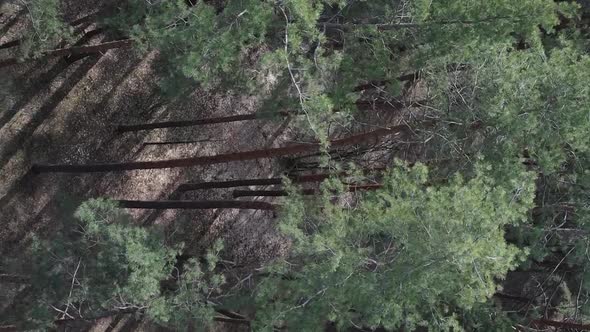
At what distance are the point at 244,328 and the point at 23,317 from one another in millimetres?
5701

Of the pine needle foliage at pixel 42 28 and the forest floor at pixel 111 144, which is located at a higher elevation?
the pine needle foliage at pixel 42 28

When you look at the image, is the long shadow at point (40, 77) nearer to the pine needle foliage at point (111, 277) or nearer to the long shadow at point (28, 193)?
the long shadow at point (28, 193)

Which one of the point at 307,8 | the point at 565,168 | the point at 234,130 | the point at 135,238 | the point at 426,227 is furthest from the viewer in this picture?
the point at 234,130

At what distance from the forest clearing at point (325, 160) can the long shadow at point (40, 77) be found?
28mm

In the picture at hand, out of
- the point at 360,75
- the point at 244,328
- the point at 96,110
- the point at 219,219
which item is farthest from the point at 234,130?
the point at 360,75

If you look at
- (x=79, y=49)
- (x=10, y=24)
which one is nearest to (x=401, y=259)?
(x=79, y=49)

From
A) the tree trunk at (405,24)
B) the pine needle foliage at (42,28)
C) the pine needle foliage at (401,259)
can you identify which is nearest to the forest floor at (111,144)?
the pine needle foliage at (42,28)

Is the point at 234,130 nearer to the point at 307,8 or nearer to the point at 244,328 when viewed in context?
the point at 244,328

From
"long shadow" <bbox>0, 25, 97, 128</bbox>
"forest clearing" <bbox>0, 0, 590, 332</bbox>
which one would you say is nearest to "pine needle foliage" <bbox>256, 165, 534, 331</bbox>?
"forest clearing" <bbox>0, 0, 590, 332</bbox>

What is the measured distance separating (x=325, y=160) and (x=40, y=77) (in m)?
5.18

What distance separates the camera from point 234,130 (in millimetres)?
13469

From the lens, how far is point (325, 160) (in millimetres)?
8773

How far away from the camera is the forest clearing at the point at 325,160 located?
7.27 meters

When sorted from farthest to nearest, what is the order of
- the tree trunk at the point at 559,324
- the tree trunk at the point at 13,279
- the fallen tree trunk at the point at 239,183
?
the fallen tree trunk at the point at 239,183
the tree trunk at the point at 559,324
the tree trunk at the point at 13,279
